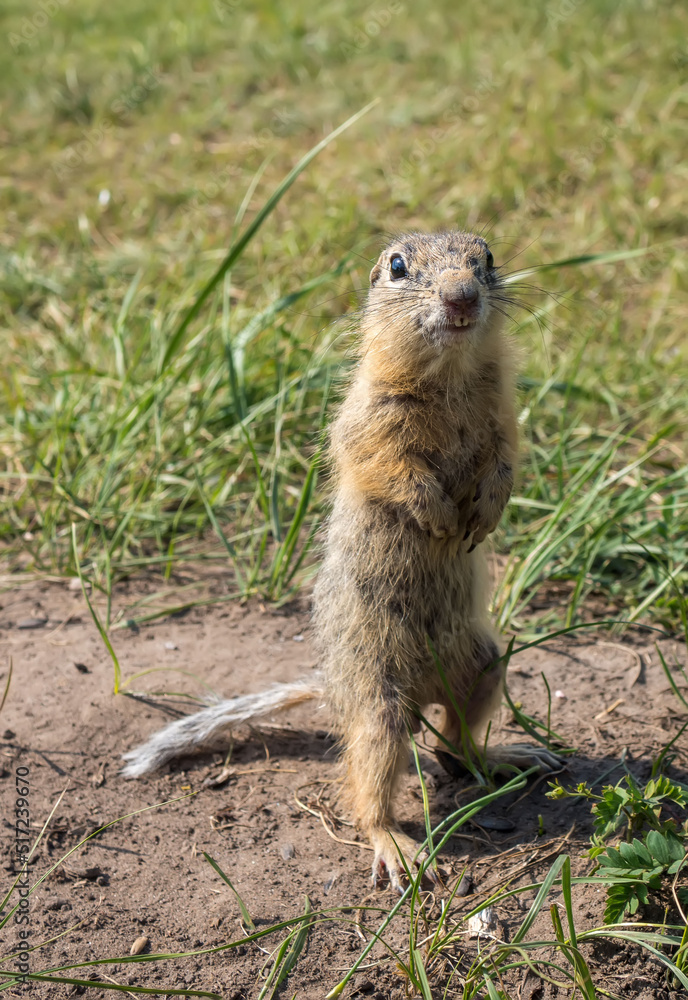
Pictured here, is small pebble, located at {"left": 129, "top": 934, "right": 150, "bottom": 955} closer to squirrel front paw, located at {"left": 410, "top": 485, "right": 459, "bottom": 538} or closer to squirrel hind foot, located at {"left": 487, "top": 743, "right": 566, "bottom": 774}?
squirrel hind foot, located at {"left": 487, "top": 743, "right": 566, "bottom": 774}

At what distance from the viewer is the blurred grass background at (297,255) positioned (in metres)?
4.56

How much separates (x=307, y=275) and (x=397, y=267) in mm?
2942

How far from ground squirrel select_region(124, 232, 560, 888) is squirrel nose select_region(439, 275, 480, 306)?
7 centimetres

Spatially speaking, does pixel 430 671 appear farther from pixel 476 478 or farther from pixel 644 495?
pixel 644 495

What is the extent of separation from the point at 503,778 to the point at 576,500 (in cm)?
160

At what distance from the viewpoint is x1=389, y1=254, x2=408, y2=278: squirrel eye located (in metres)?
3.33

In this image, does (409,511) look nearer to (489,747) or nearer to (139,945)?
(489,747)

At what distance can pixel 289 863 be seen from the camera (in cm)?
315

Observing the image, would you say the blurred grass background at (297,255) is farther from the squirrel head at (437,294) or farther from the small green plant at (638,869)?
the small green plant at (638,869)

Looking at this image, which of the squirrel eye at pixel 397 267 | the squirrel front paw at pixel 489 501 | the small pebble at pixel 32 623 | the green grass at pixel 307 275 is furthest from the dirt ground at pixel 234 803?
the squirrel eye at pixel 397 267

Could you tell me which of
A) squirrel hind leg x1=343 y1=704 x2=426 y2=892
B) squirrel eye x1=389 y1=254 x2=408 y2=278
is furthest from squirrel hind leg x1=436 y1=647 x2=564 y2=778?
squirrel eye x1=389 y1=254 x2=408 y2=278

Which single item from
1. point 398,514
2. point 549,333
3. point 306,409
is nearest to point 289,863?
point 398,514

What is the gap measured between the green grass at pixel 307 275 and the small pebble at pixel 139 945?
1.44ft

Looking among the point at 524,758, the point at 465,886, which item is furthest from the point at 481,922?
the point at 524,758
